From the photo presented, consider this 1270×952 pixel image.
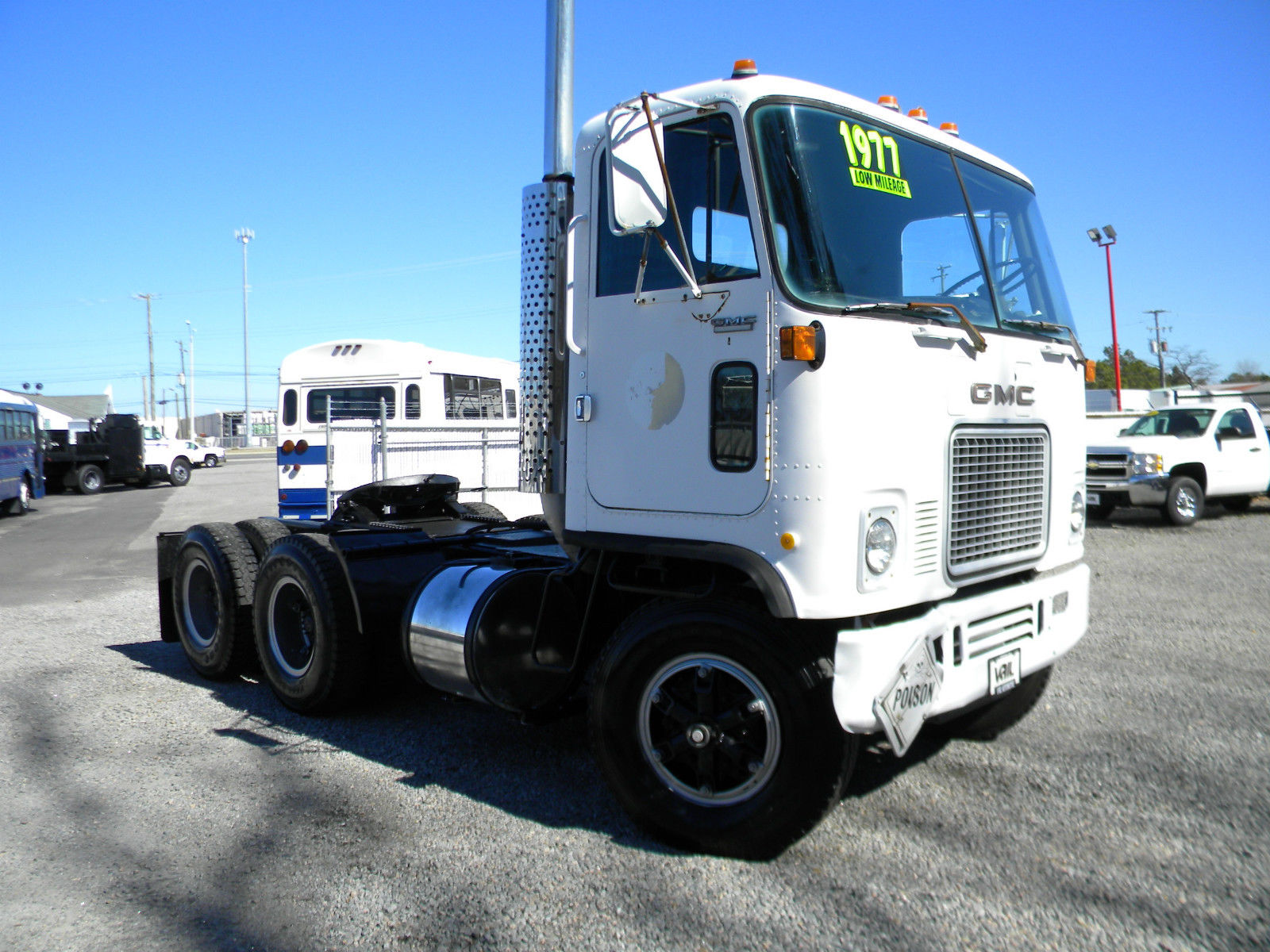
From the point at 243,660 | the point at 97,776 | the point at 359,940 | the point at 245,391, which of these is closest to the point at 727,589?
the point at 359,940

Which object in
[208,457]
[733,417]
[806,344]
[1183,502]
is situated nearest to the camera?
[806,344]

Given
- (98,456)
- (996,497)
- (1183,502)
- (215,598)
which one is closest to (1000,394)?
(996,497)

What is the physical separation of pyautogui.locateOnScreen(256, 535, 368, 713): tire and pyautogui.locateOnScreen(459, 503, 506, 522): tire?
6.79 ft

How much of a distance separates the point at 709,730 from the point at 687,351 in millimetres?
1428

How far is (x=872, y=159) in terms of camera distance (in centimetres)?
394

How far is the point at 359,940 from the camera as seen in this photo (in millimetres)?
3156

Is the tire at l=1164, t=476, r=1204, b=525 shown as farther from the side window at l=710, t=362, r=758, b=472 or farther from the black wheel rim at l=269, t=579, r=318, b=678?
the side window at l=710, t=362, r=758, b=472

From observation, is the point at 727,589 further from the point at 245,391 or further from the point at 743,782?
the point at 245,391

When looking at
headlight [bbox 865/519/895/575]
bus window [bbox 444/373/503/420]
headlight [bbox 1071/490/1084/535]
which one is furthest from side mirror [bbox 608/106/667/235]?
bus window [bbox 444/373/503/420]

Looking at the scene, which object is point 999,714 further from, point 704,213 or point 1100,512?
point 1100,512

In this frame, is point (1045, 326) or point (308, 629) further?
Answer: point (308, 629)

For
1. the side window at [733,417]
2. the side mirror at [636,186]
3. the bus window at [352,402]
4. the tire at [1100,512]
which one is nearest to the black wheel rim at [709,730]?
the side window at [733,417]

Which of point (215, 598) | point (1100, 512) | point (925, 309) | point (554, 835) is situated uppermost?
point (925, 309)

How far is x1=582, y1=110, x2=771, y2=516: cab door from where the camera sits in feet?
11.9
